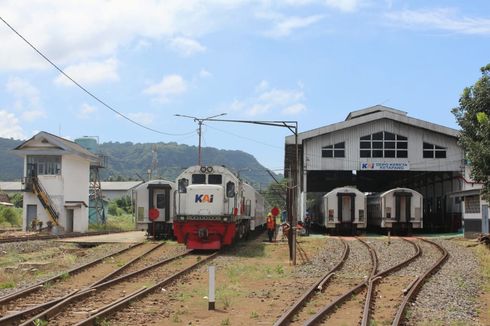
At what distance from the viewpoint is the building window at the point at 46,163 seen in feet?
138

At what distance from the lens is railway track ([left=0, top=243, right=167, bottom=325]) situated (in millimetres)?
9606

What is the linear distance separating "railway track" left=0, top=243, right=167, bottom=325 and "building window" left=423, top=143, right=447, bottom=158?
26.4 meters

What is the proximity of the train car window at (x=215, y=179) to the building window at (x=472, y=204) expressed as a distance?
15.5 metres

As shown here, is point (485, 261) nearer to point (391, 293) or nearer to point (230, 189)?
point (391, 293)

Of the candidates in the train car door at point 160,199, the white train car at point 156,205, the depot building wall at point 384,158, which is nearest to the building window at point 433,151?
the depot building wall at point 384,158

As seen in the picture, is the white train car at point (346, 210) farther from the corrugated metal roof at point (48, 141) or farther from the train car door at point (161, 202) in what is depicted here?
the corrugated metal roof at point (48, 141)

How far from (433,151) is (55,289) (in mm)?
33511

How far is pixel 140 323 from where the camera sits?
30.0ft

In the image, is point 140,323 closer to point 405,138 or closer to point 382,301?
point 382,301

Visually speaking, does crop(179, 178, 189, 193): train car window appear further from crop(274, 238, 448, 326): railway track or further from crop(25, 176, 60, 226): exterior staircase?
crop(25, 176, 60, 226): exterior staircase

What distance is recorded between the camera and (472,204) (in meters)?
32.0

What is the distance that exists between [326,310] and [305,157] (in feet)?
101

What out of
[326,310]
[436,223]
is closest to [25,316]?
[326,310]

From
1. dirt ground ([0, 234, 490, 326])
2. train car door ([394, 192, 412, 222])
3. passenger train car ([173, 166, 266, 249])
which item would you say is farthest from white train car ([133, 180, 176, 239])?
train car door ([394, 192, 412, 222])
